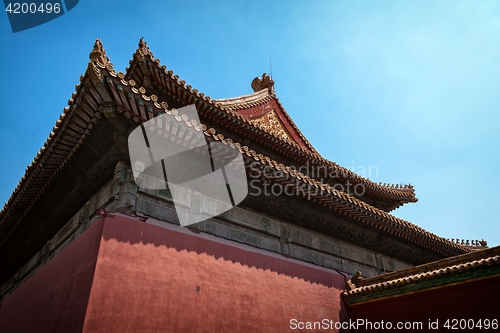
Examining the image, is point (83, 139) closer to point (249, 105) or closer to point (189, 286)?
point (189, 286)

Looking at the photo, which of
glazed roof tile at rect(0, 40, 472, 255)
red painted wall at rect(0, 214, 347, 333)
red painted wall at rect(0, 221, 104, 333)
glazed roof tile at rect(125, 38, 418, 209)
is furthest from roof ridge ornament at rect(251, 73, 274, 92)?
red painted wall at rect(0, 221, 104, 333)

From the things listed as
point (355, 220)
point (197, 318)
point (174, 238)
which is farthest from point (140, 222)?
point (355, 220)

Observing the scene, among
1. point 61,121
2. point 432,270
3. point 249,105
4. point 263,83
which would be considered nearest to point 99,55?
point 61,121

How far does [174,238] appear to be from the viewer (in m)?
5.14

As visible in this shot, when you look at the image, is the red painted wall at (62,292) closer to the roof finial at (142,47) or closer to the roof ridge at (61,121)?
the roof ridge at (61,121)

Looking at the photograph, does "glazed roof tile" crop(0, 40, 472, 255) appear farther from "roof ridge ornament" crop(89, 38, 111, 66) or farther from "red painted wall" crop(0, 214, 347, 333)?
"red painted wall" crop(0, 214, 347, 333)

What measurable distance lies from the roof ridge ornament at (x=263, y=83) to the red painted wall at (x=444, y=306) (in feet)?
26.6

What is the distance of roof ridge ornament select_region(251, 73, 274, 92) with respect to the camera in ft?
41.2

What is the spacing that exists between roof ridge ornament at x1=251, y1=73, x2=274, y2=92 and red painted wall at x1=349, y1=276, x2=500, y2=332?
8.12 m

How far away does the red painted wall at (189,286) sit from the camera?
14.1 ft

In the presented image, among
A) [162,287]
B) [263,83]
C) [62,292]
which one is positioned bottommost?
[62,292]

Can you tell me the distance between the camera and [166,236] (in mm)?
5082

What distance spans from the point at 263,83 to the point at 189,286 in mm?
9359

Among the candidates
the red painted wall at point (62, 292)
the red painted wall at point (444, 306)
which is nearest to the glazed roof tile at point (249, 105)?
the red painted wall at point (62, 292)
